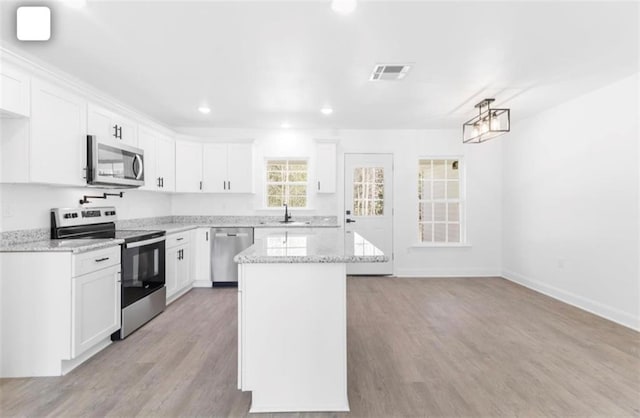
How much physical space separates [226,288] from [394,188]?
3.20 metres

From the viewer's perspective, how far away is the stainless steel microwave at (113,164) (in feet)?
9.72

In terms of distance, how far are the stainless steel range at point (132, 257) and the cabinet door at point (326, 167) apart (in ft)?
8.35

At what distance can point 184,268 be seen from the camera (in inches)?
169

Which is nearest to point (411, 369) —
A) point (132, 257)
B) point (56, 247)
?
point (132, 257)

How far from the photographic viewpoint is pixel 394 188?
17.8 ft

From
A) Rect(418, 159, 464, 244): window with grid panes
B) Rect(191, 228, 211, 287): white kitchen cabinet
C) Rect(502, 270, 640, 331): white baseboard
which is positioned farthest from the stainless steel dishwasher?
Rect(502, 270, 640, 331): white baseboard

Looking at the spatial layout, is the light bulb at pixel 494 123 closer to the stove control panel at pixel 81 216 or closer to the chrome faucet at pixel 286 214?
the chrome faucet at pixel 286 214

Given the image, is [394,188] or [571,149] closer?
[571,149]

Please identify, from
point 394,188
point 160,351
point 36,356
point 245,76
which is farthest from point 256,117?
point 36,356

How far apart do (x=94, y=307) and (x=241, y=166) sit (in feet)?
9.70

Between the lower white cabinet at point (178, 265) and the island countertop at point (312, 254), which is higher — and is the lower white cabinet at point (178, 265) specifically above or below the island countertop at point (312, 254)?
below

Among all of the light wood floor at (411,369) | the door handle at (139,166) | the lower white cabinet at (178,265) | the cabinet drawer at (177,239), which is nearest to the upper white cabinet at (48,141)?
the door handle at (139,166)

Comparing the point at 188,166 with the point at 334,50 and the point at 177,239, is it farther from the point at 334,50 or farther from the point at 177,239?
the point at 334,50

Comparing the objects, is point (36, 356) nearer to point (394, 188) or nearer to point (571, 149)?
point (394, 188)
